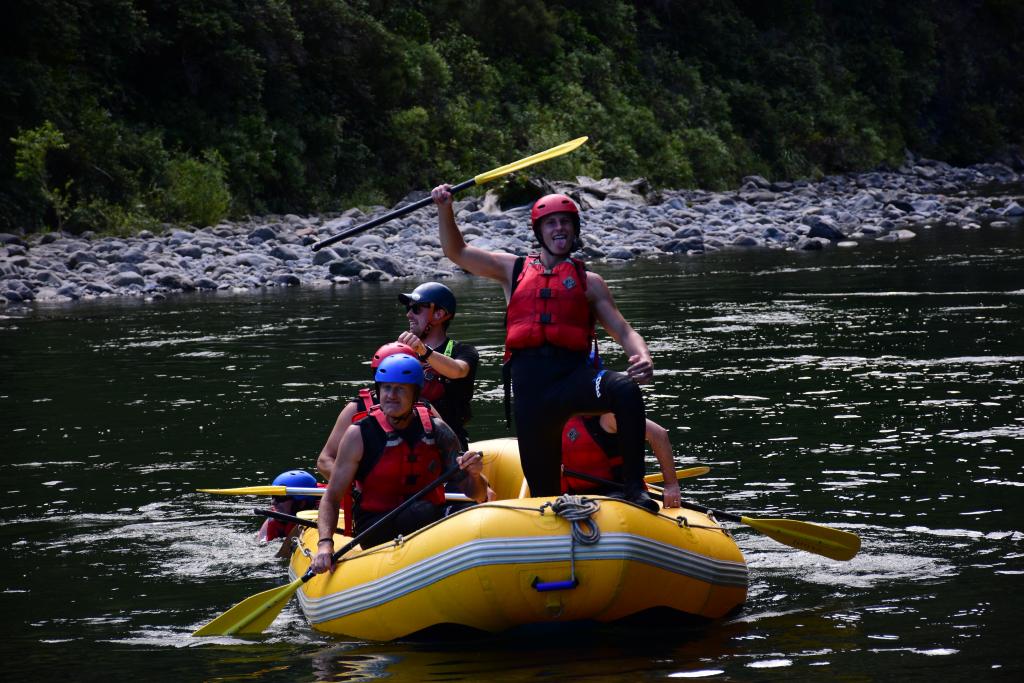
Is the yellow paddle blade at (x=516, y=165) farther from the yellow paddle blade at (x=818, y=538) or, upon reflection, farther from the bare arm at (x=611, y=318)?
the yellow paddle blade at (x=818, y=538)

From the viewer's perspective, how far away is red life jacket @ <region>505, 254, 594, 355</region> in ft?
17.6

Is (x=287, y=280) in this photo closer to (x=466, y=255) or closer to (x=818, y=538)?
(x=466, y=255)

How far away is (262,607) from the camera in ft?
17.4

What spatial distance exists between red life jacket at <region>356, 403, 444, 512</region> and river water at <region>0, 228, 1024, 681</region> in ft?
1.78

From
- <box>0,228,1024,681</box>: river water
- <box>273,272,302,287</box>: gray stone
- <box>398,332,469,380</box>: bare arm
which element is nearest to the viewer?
<box>0,228,1024,681</box>: river water

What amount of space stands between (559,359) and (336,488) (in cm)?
92

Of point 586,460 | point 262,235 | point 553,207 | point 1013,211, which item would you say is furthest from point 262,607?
point 1013,211

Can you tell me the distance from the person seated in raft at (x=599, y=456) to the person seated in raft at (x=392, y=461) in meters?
0.37

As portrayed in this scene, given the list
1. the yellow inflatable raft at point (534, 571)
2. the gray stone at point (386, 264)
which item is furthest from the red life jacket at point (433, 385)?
the gray stone at point (386, 264)

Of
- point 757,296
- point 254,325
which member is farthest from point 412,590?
point 757,296

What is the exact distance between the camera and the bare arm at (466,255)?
571cm

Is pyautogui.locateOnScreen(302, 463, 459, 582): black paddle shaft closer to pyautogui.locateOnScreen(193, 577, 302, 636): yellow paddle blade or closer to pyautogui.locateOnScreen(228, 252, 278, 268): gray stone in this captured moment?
pyautogui.locateOnScreen(193, 577, 302, 636): yellow paddle blade

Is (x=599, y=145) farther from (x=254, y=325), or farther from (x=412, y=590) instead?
(x=412, y=590)

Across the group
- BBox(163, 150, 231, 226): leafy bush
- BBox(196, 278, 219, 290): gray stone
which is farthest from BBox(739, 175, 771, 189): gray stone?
BBox(196, 278, 219, 290): gray stone
